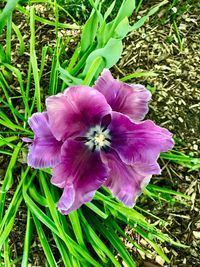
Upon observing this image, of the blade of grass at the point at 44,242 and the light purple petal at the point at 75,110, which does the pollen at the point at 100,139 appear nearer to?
the light purple petal at the point at 75,110

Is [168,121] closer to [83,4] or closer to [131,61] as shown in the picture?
[131,61]

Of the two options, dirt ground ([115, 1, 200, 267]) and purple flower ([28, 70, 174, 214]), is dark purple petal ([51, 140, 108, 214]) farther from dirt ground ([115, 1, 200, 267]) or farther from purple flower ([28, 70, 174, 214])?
dirt ground ([115, 1, 200, 267])

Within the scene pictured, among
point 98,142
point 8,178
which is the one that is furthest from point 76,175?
point 8,178

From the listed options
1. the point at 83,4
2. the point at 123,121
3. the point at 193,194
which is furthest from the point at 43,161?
the point at 83,4

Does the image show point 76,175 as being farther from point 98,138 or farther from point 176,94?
point 176,94

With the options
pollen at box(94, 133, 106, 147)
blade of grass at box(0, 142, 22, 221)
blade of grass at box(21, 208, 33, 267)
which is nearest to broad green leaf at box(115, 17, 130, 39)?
pollen at box(94, 133, 106, 147)
